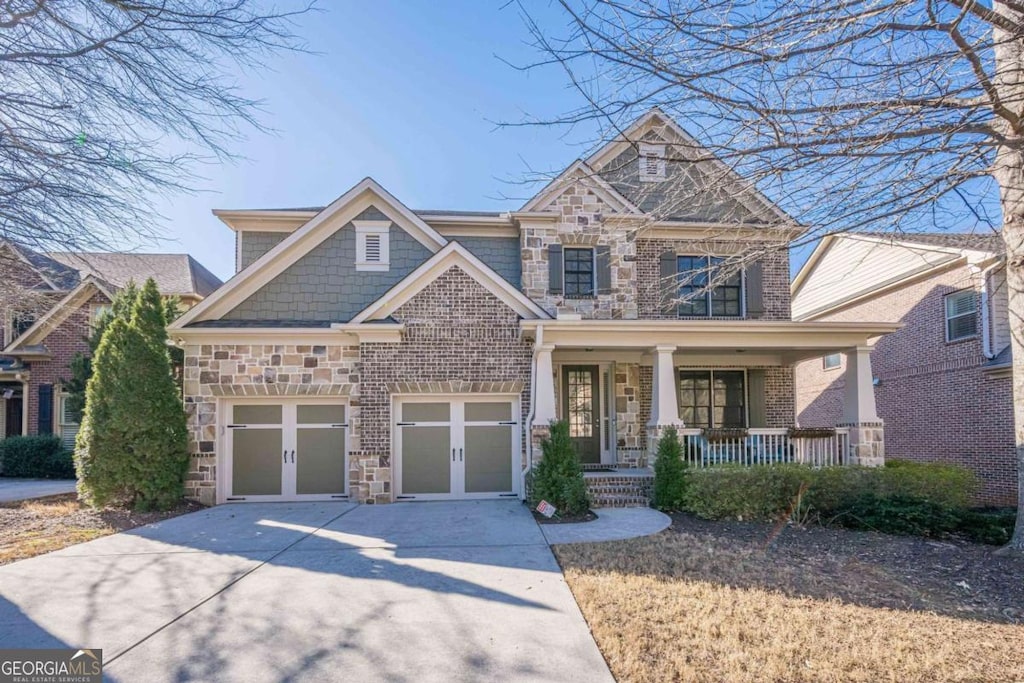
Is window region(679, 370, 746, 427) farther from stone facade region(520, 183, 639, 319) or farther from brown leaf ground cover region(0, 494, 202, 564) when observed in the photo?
brown leaf ground cover region(0, 494, 202, 564)

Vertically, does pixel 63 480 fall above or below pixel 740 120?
below

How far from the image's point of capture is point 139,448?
9.35 meters

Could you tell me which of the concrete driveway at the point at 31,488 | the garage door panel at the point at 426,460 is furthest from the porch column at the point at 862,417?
the concrete driveway at the point at 31,488

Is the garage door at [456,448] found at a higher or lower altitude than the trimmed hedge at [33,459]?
higher

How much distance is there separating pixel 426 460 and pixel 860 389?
8.19 metres

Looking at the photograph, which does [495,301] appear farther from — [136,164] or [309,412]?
[136,164]

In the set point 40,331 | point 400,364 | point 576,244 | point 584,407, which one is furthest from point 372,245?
Answer: point 40,331

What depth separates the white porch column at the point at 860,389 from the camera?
10242mm

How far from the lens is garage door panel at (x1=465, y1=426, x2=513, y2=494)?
34.6 ft

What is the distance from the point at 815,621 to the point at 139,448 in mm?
9972

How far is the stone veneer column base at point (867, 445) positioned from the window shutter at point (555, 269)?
6.26 m

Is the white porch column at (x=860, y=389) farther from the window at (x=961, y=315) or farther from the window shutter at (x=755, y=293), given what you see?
the window at (x=961, y=315)

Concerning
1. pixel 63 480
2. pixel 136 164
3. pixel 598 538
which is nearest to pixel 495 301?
pixel 598 538

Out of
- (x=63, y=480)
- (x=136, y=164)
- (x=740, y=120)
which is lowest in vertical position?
(x=63, y=480)
